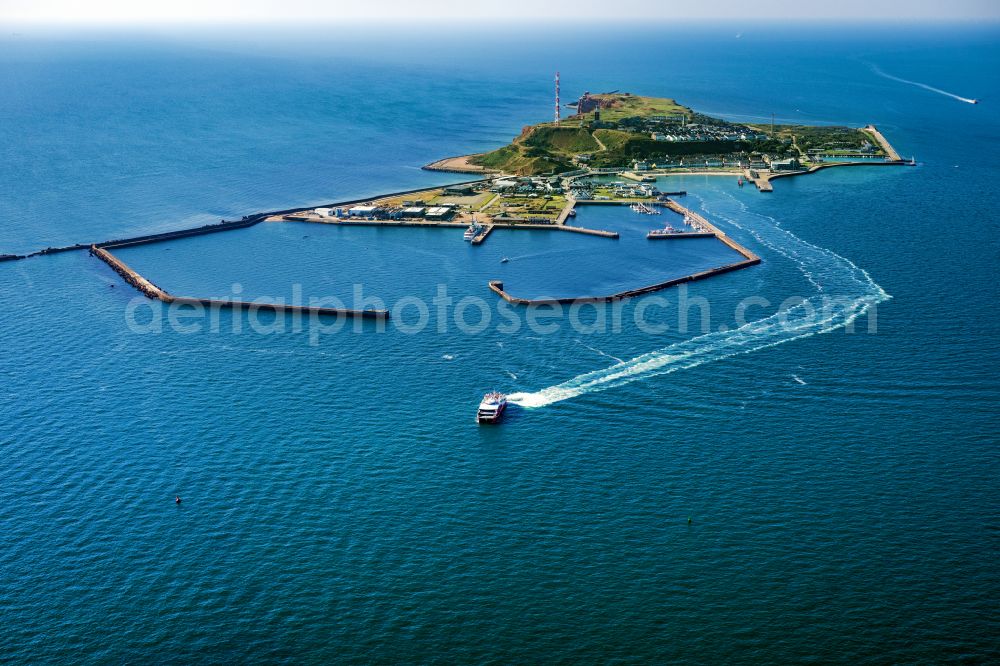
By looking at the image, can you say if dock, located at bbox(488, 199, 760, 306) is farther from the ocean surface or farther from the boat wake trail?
the boat wake trail

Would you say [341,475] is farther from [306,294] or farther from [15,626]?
[306,294]

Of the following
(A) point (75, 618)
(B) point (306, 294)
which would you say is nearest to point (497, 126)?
(B) point (306, 294)

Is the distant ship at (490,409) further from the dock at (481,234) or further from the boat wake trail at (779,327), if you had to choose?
the dock at (481,234)

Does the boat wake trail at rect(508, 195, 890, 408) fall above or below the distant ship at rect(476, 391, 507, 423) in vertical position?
above

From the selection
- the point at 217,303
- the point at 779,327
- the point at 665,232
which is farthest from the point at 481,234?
the point at 779,327

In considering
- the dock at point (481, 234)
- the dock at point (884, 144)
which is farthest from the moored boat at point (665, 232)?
the dock at point (884, 144)

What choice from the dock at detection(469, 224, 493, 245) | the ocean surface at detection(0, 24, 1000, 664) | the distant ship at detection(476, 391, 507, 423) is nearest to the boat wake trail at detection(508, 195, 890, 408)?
the ocean surface at detection(0, 24, 1000, 664)
